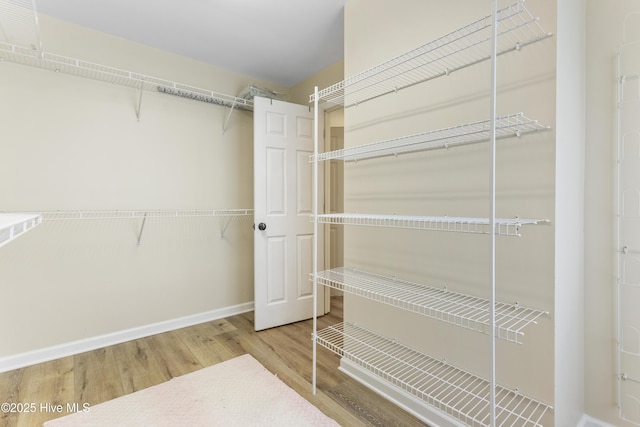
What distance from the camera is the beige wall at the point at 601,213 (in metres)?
1.30

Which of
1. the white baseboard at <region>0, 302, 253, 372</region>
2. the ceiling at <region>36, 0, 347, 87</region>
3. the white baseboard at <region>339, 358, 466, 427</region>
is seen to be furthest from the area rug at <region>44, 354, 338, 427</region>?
the ceiling at <region>36, 0, 347, 87</region>

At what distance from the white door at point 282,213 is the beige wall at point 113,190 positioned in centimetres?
43

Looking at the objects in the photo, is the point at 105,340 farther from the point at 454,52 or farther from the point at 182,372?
the point at 454,52

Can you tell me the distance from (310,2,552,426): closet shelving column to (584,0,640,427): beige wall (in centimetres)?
39

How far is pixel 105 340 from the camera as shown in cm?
231

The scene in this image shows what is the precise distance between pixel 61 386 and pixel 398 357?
6.54 feet

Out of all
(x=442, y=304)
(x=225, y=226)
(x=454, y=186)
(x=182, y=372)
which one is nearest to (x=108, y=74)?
(x=225, y=226)

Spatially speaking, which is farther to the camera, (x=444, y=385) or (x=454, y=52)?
(x=444, y=385)

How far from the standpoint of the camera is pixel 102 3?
77.1 inches

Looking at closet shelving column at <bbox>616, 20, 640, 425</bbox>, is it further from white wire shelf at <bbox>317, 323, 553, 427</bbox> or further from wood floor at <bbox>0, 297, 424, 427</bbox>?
wood floor at <bbox>0, 297, 424, 427</bbox>

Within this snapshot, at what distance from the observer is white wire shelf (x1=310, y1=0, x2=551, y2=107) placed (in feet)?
3.85

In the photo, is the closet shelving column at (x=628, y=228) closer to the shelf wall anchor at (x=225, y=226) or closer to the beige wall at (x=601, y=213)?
the beige wall at (x=601, y=213)

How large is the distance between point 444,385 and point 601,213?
107 cm

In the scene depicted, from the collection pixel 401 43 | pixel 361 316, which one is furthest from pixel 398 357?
pixel 401 43
